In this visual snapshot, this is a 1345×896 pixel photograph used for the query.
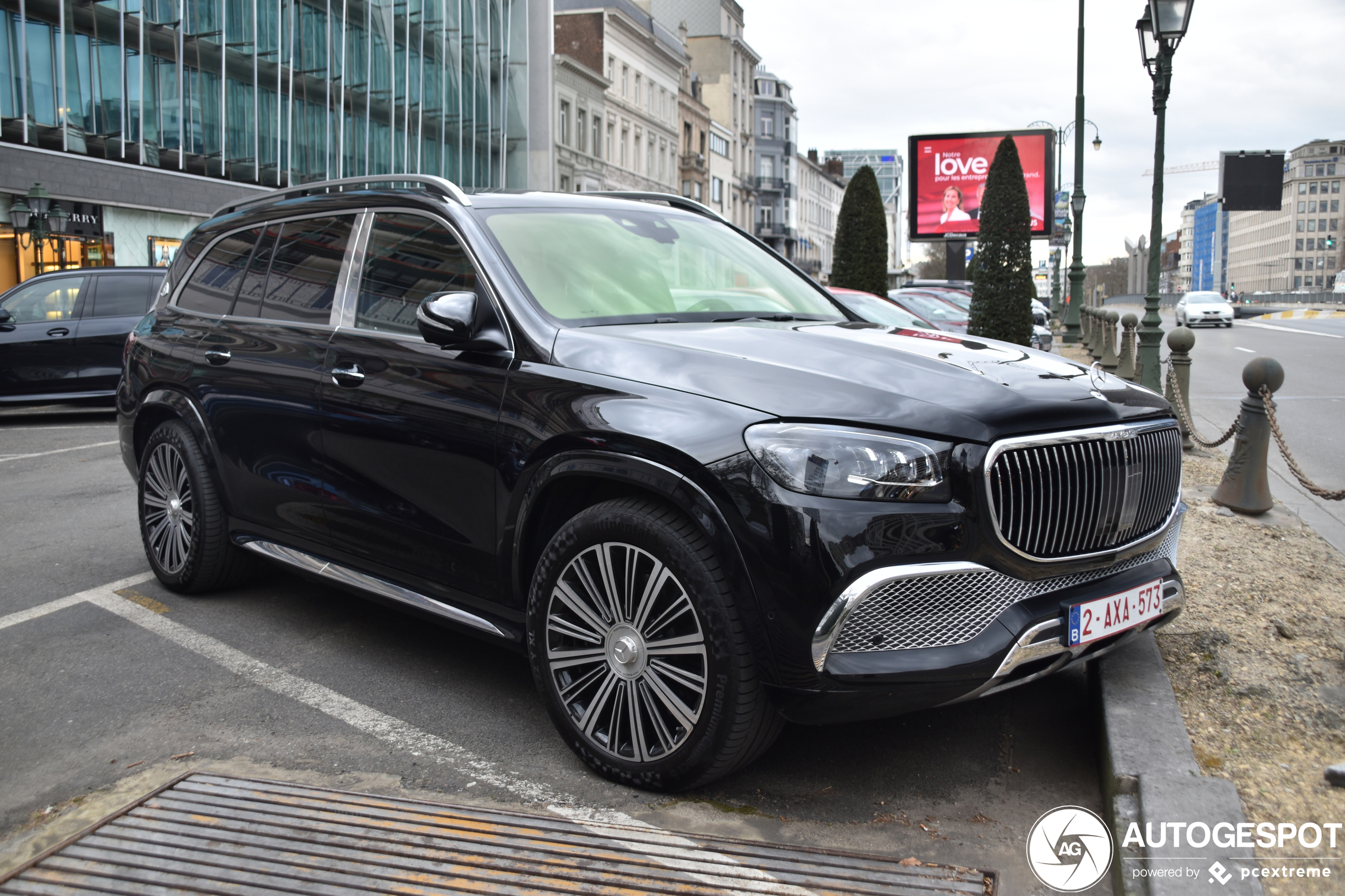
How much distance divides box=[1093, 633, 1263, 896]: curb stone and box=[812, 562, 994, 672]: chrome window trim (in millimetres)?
776

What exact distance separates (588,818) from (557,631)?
544 millimetres

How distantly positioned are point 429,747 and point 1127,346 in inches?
593

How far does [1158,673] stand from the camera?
144 inches

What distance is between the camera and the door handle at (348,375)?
3992 mm

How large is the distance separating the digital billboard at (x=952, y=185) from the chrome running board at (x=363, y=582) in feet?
108

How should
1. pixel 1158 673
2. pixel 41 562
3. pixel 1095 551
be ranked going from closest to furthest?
pixel 1095 551, pixel 1158 673, pixel 41 562

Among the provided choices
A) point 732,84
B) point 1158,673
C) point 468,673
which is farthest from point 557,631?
point 732,84

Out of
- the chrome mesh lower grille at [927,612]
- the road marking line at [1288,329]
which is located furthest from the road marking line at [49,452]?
the road marking line at [1288,329]

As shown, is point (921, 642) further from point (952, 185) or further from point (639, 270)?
point (952, 185)

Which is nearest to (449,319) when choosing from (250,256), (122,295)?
(250,256)

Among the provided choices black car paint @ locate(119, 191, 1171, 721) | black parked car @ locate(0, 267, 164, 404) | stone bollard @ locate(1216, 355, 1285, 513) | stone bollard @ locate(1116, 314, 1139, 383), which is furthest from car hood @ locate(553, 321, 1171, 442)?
stone bollard @ locate(1116, 314, 1139, 383)

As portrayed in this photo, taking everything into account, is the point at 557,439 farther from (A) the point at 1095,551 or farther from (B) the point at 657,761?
(A) the point at 1095,551

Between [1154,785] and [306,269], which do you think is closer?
→ [1154,785]

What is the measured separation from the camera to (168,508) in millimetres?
5188
